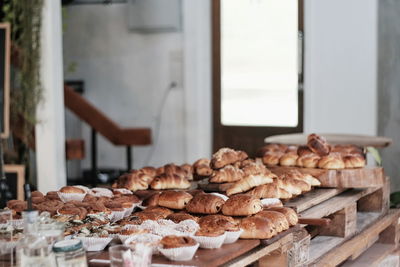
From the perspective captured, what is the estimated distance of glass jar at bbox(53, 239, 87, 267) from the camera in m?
1.93

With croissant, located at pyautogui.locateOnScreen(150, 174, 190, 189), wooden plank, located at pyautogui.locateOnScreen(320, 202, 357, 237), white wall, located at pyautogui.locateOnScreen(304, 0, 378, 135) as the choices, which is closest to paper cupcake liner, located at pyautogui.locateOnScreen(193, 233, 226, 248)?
croissant, located at pyautogui.locateOnScreen(150, 174, 190, 189)

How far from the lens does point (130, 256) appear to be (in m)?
1.96

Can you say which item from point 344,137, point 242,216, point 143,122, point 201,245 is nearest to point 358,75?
point 344,137

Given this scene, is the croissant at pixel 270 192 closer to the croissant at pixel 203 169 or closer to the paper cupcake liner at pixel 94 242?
the croissant at pixel 203 169

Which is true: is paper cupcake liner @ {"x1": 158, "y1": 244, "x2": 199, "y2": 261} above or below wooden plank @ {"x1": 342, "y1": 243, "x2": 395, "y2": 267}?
above

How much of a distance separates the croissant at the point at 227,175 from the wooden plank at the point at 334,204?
0.37m

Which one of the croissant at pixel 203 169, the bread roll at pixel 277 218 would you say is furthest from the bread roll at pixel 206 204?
the croissant at pixel 203 169

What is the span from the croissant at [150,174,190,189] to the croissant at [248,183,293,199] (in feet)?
1.36

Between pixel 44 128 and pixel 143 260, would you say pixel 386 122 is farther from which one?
pixel 143 260

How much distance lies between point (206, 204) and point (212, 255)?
20.5 inches

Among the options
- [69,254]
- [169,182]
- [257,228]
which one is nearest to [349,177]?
[169,182]

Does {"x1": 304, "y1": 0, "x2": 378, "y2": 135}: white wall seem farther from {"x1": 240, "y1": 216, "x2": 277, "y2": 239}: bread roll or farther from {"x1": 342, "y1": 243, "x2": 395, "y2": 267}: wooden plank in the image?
{"x1": 240, "y1": 216, "x2": 277, "y2": 239}: bread roll

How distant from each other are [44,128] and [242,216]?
350 cm

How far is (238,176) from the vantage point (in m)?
3.25
